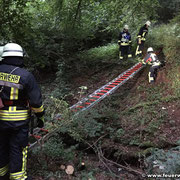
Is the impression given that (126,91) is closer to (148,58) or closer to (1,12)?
(148,58)

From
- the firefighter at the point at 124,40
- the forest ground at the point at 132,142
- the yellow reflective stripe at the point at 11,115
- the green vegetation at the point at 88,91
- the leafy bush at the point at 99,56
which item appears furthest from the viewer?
the leafy bush at the point at 99,56

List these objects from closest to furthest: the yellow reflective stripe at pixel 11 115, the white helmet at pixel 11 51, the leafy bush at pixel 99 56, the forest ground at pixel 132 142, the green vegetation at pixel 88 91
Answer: the yellow reflective stripe at pixel 11 115 < the white helmet at pixel 11 51 < the forest ground at pixel 132 142 < the green vegetation at pixel 88 91 < the leafy bush at pixel 99 56

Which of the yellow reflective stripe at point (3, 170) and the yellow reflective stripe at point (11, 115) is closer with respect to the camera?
the yellow reflective stripe at point (11, 115)

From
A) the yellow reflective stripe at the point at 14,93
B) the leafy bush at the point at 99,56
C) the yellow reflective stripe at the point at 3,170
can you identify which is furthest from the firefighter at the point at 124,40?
the yellow reflective stripe at the point at 3,170

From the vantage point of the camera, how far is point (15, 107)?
278cm

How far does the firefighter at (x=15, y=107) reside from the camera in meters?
2.74

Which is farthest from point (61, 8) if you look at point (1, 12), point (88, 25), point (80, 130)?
point (80, 130)

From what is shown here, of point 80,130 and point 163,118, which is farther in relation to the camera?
point 163,118

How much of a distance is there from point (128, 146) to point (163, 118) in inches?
52.4

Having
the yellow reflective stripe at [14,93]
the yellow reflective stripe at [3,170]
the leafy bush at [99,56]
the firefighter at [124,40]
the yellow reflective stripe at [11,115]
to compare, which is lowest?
the yellow reflective stripe at [3,170]

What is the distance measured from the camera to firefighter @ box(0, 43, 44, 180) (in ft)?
8.98

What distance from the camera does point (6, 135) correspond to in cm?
292

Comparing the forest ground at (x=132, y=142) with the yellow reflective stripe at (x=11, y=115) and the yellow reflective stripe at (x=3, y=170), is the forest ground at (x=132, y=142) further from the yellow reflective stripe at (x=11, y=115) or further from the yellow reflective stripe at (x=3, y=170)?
the yellow reflective stripe at (x=11, y=115)

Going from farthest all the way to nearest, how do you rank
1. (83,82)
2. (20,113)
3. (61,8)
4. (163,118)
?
(83,82) < (61,8) < (163,118) < (20,113)
